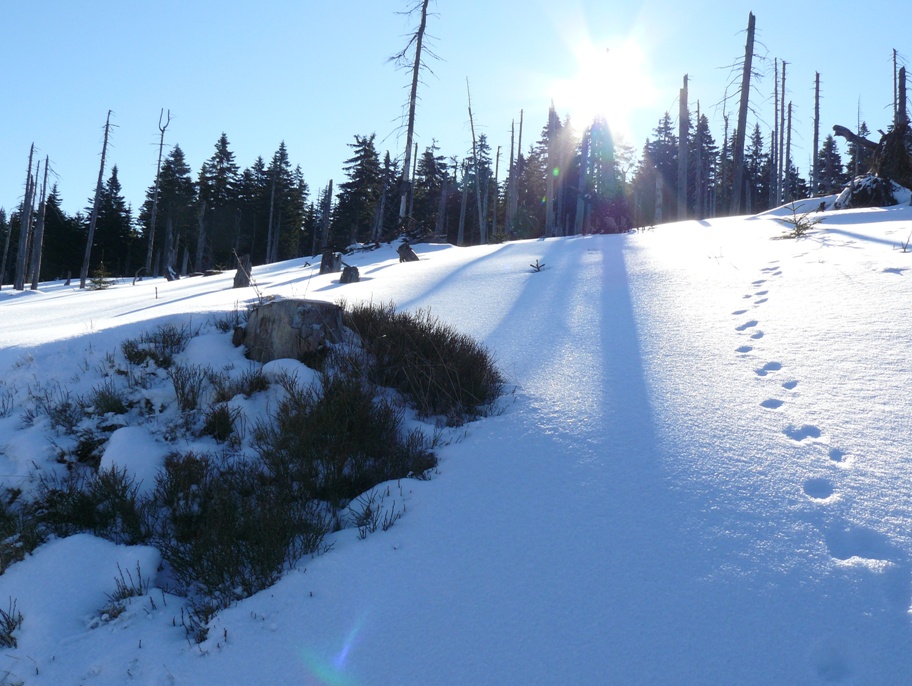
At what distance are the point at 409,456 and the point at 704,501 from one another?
1853 millimetres

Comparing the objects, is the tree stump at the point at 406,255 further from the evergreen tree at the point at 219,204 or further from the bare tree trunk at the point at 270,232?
the evergreen tree at the point at 219,204

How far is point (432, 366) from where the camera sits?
14.9ft

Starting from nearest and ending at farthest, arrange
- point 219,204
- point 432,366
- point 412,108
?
point 432,366
point 412,108
point 219,204

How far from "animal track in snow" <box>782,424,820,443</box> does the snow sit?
0.03 feet

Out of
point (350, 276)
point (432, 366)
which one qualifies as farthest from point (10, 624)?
point (350, 276)

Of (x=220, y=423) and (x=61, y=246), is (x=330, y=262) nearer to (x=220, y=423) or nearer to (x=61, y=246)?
(x=220, y=423)

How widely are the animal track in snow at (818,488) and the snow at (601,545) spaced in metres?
0.01

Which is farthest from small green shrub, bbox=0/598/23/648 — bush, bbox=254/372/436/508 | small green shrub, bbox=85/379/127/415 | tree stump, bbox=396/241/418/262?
tree stump, bbox=396/241/418/262

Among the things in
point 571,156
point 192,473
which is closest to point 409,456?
point 192,473

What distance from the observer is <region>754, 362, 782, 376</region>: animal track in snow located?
415 cm

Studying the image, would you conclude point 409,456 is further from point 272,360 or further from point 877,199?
point 877,199

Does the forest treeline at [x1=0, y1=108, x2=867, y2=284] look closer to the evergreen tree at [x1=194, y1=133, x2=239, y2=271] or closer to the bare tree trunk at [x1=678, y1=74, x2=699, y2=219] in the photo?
the evergreen tree at [x1=194, y1=133, x2=239, y2=271]

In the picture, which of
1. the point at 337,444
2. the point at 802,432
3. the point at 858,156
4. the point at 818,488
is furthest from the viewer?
the point at 858,156

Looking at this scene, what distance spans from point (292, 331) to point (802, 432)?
13.6ft
